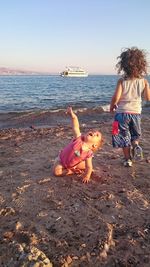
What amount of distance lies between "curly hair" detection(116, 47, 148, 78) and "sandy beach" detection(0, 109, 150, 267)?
1669 mm

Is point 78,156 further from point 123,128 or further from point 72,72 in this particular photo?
point 72,72

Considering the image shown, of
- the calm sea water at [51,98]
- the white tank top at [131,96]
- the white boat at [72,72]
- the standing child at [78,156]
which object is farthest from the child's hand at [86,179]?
the white boat at [72,72]

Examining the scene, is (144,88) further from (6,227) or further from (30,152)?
(6,227)

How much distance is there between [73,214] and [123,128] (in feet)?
8.31

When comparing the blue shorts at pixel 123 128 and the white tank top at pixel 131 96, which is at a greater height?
the white tank top at pixel 131 96

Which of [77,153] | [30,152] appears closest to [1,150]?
[30,152]

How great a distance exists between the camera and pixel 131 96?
246 inches

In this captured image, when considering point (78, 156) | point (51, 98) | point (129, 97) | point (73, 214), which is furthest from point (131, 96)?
point (51, 98)

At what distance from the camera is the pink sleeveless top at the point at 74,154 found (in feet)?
18.3

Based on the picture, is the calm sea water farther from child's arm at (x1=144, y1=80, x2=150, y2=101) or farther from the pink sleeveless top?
the pink sleeveless top

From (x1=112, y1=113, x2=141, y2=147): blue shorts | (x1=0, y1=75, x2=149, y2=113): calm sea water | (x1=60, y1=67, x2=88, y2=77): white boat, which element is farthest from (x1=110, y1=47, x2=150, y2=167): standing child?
(x1=60, y1=67, x2=88, y2=77): white boat

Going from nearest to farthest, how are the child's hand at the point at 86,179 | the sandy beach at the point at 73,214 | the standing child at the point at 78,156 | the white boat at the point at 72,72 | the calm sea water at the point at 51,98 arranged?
the sandy beach at the point at 73,214 → the child's hand at the point at 86,179 → the standing child at the point at 78,156 → the calm sea water at the point at 51,98 → the white boat at the point at 72,72

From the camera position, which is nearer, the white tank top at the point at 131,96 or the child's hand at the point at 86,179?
the child's hand at the point at 86,179

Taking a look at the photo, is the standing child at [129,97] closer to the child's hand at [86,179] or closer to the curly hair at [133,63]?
the curly hair at [133,63]
